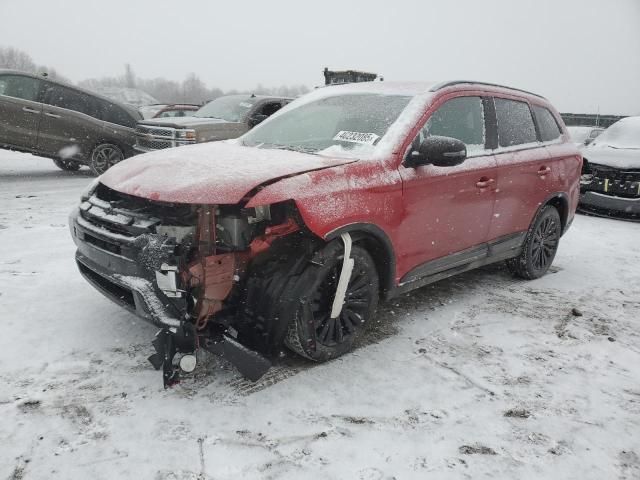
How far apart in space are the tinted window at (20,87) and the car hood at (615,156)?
360 inches

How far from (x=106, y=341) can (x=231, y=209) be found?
1.32m

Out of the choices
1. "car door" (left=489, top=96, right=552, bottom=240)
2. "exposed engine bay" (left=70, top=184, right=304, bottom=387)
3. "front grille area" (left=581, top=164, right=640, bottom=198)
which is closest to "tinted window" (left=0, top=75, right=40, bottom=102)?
"exposed engine bay" (left=70, top=184, right=304, bottom=387)

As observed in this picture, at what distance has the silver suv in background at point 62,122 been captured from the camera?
8789mm

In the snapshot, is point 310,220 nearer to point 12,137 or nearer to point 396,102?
point 396,102

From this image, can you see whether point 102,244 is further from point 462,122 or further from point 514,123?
point 514,123

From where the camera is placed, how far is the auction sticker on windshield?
3.51 meters

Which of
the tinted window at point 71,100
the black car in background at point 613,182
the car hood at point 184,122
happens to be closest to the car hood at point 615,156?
the black car in background at point 613,182

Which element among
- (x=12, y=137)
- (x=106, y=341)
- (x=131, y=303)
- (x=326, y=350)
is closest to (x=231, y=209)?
(x=131, y=303)

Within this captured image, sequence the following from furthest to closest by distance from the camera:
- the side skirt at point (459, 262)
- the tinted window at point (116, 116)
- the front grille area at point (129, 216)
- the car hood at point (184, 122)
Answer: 1. the tinted window at point (116, 116)
2. the car hood at point (184, 122)
3. the side skirt at point (459, 262)
4. the front grille area at point (129, 216)

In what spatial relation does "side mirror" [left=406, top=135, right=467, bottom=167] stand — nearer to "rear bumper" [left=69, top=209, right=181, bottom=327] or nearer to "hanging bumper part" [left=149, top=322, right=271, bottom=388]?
"hanging bumper part" [left=149, top=322, right=271, bottom=388]

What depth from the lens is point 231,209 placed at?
2.89 m

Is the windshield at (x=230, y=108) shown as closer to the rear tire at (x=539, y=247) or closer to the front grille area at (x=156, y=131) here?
the front grille area at (x=156, y=131)

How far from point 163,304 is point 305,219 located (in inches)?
34.4

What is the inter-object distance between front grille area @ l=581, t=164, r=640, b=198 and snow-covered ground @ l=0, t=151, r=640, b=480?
172 inches
